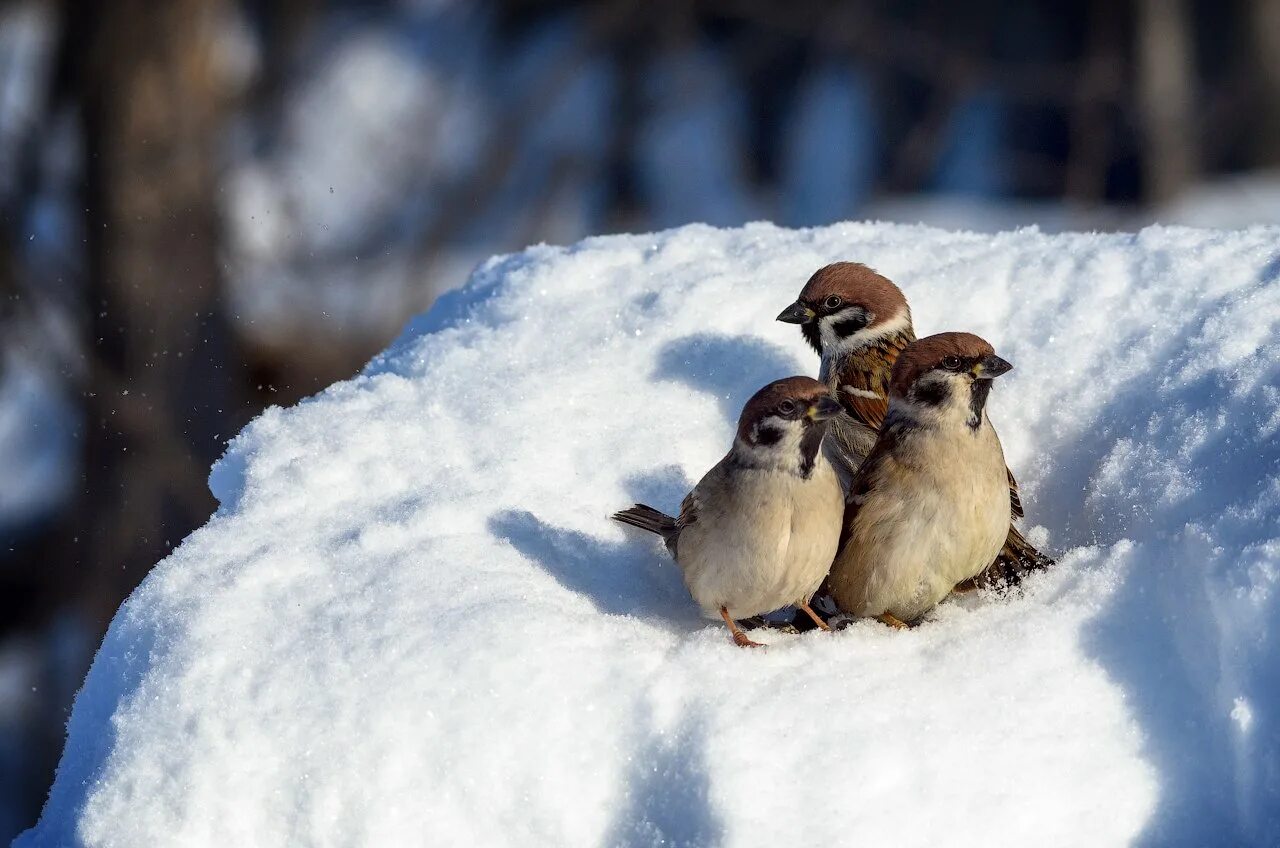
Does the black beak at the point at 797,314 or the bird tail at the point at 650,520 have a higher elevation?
the black beak at the point at 797,314

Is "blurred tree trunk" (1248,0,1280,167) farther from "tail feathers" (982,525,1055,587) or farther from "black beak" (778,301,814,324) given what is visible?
"tail feathers" (982,525,1055,587)

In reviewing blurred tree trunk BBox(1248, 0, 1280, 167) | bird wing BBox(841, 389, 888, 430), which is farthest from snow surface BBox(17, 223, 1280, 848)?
blurred tree trunk BBox(1248, 0, 1280, 167)

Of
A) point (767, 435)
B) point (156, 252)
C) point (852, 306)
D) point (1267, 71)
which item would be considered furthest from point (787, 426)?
point (1267, 71)

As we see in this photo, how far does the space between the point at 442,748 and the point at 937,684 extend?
0.84 m

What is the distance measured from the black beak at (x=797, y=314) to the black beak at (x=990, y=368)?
625mm

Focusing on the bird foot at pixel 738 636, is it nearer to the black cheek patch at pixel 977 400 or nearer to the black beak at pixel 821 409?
the black beak at pixel 821 409

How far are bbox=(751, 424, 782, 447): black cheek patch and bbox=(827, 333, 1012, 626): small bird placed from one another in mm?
274

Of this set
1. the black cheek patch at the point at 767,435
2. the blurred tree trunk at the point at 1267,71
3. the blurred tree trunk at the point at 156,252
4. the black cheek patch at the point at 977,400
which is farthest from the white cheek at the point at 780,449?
the blurred tree trunk at the point at 1267,71

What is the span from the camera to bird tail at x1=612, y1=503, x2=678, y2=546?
2.96m

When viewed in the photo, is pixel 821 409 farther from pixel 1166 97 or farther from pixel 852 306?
pixel 1166 97

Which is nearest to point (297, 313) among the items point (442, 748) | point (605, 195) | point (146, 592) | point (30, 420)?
point (30, 420)

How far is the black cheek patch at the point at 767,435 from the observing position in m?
2.80

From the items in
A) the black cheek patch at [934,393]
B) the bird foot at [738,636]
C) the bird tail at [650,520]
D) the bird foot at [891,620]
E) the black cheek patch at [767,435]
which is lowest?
the bird foot at [891,620]

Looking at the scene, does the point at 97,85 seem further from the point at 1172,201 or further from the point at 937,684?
the point at 1172,201
